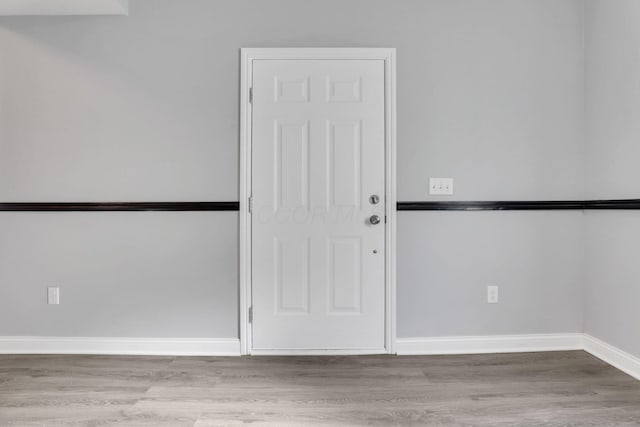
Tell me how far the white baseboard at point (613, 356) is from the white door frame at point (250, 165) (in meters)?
1.26

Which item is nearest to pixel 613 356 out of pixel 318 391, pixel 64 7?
pixel 318 391

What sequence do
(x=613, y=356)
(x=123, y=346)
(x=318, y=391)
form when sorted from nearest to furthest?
(x=318, y=391) < (x=613, y=356) < (x=123, y=346)

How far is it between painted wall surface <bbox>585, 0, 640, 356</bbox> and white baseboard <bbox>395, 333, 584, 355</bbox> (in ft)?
0.59

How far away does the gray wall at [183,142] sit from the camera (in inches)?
92.1

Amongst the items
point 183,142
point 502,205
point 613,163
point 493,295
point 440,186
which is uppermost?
point 183,142

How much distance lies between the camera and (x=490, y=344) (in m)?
2.36

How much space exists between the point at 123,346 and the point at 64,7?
2162 millimetres

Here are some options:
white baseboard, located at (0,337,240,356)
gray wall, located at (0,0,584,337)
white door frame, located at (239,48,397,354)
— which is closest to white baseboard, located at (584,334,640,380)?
gray wall, located at (0,0,584,337)

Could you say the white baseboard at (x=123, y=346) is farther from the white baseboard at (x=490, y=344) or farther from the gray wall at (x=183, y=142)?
the white baseboard at (x=490, y=344)

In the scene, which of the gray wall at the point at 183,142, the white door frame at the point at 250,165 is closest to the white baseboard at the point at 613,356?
the gray wall at the point at 183,142

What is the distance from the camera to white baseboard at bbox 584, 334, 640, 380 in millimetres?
2027

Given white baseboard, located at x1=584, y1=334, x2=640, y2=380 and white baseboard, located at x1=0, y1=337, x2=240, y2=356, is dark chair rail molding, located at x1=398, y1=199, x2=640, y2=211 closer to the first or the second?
white baseboard, located at x1=584, y1=334, x2=640, y2=380

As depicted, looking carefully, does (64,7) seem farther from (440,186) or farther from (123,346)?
(440,186)

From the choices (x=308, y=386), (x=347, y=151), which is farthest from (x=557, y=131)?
(x=308, y=386)
